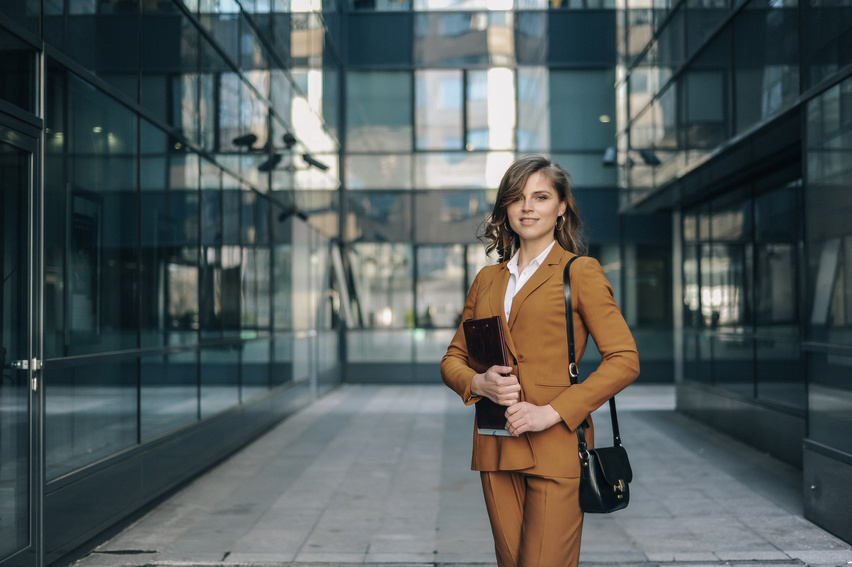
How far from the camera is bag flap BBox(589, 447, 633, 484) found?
2408mm

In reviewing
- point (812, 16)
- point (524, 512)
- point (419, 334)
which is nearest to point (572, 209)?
point (524, 512)

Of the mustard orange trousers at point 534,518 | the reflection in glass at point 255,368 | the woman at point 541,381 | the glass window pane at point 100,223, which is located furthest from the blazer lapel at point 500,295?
the reflection in glass at point 255,368

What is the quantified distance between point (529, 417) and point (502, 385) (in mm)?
A: 114

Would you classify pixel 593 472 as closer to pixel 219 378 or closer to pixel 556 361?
pixel 556 361

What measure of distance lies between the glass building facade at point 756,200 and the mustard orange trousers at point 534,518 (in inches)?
142

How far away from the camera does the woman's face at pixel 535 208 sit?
8.22ft

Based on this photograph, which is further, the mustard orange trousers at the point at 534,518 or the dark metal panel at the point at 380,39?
the dark metal panel at the point at 380,39

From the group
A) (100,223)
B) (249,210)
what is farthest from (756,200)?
(100,223)

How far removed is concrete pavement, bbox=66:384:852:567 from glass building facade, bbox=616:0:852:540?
55 cm

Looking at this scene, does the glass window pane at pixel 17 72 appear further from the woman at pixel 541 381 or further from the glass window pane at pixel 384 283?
the glass window pane at pixel 384 283

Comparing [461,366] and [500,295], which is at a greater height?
[500,295]

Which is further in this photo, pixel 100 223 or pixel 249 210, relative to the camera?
pixel 249 210

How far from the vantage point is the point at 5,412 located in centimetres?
432

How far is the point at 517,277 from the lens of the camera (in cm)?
260
